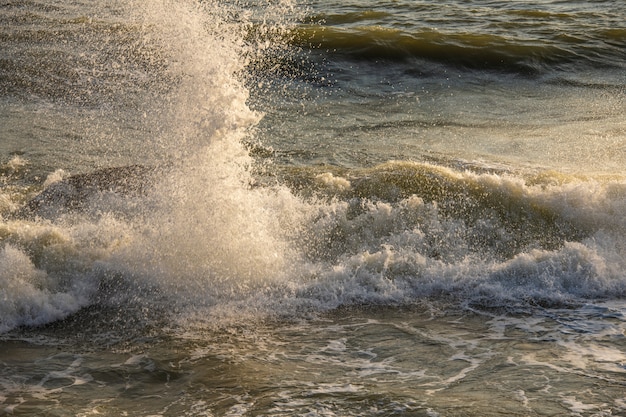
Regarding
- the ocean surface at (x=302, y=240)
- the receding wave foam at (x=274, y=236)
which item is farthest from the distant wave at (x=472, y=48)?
the receding wave foam at (x=274, y=236)

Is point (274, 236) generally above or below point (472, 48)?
below

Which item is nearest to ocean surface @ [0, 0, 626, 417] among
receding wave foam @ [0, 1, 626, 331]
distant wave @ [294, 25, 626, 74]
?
receding wave foam @ [0, 1, 626, 331]

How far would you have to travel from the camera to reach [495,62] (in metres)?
14.6

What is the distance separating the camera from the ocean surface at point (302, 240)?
5.31 metres

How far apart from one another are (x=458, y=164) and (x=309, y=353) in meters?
4.33

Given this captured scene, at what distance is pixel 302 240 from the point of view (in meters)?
7.58

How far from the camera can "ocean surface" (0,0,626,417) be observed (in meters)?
5.31

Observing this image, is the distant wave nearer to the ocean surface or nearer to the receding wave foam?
the ocean surface

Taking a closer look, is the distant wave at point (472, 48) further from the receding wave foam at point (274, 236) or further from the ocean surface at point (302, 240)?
the receding wave foam at point (274, 236)

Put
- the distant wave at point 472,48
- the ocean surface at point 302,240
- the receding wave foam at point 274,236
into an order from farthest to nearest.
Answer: the distant wave at point 472,48, the receding wave foam at point 274,236, the ocean surface at point 302,240

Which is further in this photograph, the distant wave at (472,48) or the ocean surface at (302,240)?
the distant wave at (472,48)

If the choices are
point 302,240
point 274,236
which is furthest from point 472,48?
point 274,236

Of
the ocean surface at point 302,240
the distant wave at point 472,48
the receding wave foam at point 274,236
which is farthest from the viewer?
the distant wave at point 472,48

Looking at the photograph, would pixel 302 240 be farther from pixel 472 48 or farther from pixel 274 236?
pixel 472 48
